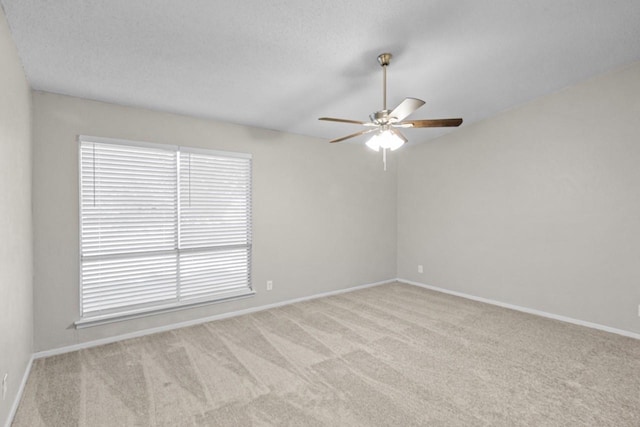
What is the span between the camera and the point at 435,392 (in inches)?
91.2

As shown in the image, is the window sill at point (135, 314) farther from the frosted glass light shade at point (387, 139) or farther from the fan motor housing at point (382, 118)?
the fan motor housing at point (382, 118)

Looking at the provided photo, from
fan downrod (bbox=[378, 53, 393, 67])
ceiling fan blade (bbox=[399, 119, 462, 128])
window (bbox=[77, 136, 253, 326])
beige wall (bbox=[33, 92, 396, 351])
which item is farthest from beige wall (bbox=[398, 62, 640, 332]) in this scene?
window (bbox=[77, 136, 253, 326])

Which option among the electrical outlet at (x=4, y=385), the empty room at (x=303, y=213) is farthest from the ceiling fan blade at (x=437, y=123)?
the electrical outlet at (x=4, y=385)

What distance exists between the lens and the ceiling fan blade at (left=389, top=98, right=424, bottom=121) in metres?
2.23

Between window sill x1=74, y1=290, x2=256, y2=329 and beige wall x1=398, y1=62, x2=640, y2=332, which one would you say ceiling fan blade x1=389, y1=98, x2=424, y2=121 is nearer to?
beige wall x1=398, y1=62, x2=640, y2=332

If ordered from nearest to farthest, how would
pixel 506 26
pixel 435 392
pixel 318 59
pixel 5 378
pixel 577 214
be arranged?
pixel 5 378 → pixel 435 392 → pixel 506 26 → pixel 318 59 → pixel 577 214

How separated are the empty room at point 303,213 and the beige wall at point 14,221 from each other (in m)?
0.04

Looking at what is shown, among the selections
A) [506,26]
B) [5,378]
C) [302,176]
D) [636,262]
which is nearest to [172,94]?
[302,176]

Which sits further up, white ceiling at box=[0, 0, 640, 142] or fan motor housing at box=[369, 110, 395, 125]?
white ceiling at box=[0, 0, 640, 142]

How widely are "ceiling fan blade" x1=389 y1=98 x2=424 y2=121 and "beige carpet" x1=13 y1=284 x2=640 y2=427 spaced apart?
7.16 ft

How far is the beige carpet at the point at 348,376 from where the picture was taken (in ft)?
6.76

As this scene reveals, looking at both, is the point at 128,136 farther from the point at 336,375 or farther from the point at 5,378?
the point at 336,375

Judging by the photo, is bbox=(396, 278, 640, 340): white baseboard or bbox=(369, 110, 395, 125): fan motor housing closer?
bbox=(369, 110, 395, 125): fan motor housing

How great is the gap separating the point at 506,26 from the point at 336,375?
323cm
